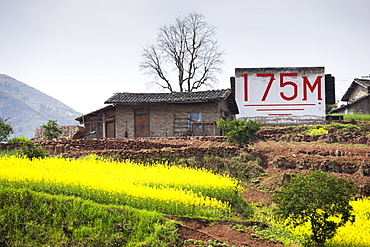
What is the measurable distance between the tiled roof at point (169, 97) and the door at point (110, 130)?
2.46 m

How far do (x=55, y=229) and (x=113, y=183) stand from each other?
9.80ft

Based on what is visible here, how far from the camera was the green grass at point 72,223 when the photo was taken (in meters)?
7.27

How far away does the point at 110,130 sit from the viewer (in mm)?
28625

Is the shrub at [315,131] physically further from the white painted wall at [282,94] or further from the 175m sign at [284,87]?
the 175m sign at [284,87]

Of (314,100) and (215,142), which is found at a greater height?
(314,100)

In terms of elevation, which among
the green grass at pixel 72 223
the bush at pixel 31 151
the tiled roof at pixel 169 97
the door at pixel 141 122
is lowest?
the green grass at pixel 72 223

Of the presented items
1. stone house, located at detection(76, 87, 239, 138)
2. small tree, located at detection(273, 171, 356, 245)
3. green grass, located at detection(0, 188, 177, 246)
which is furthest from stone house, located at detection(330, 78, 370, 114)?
green grass, located at detection(0, 188, 177, 246)

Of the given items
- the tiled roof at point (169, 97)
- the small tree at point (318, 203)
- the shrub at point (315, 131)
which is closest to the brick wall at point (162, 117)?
the tiled roof at point (169, 97)

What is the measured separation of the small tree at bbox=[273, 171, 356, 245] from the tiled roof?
16328mm

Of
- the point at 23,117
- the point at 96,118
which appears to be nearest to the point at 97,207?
the point at 96,118

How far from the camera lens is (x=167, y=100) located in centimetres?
2600

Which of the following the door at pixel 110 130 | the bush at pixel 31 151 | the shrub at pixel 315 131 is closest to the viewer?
the bush at pixel 31 151

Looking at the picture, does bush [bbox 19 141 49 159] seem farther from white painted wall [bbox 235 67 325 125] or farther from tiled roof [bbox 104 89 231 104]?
white painted wall [bbox 235 67 325 125]

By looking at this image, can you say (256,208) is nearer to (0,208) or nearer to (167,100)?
(0,208)
